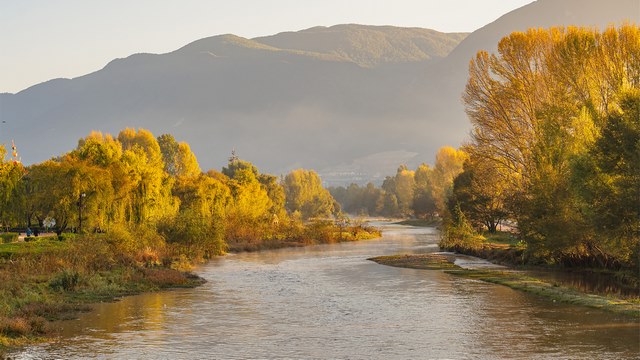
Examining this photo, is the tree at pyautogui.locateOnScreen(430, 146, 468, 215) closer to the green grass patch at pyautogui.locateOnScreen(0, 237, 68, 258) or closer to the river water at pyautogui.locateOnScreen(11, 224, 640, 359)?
the river water at pyautogui.locateOnScreen(11, 224, 640, 359)

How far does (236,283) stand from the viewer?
2199 inches

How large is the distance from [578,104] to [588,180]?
15.4m

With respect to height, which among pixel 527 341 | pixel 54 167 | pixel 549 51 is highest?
pixel 549 51

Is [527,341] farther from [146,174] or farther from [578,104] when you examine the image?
[146,174]

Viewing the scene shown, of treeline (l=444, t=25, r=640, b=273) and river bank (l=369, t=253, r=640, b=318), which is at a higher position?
treeline (l=444, t=25, r=640, b=273)

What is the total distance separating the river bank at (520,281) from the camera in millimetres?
39812

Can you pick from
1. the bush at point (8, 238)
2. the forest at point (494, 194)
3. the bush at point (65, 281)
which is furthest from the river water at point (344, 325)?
the bush at point (8, 238)

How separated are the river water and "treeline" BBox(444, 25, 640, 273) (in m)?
8.76

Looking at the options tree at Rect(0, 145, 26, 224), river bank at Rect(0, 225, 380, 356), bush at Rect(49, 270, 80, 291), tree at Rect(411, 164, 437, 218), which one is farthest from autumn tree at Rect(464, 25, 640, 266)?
tree at Rect(411, 164, 437, 218)

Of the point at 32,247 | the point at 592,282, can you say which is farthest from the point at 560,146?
the point at 32,247

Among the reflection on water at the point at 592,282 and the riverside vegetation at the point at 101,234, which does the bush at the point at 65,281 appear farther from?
the reflection on water at the point at 592,282

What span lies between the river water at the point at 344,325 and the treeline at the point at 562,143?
8.76 m

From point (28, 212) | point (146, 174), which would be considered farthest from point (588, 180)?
point (28, 212)

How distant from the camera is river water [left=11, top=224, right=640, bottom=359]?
2995 centimetres
